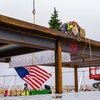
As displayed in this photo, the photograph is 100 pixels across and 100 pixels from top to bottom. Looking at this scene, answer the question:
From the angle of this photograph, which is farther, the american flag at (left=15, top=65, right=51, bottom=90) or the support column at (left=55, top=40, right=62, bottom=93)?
the american flag at (left=15, top=65, right=51, bottom=90)

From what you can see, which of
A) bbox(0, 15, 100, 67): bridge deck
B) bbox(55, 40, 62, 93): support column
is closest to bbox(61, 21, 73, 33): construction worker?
bbox(0, 15, 100, 67): bridge deck

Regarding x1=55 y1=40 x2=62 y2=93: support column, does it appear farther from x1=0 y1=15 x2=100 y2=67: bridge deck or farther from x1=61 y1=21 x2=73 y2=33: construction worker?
x1=61 y1=21 x2=73 y2=33: construction worker

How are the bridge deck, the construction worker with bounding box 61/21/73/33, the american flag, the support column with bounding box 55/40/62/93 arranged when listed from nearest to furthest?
1. the bridge deck
2. the support column with bounding box 55/40/62/93
3. the construction worker with bounding box 61/21/73/33
4. the american flag

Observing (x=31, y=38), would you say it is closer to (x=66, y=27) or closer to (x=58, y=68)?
(x=58, y=68)

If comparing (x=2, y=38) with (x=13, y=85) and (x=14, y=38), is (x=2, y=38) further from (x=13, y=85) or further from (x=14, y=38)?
(x=13, y=85)

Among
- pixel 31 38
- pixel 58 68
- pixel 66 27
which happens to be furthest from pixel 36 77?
pixel 31 38

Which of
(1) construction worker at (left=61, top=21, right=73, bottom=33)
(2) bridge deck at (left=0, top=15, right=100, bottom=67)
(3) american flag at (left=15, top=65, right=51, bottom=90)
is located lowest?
(3) american flag at (left=15, top=65, right=51, bottom=90)

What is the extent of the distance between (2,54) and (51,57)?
5526 mm

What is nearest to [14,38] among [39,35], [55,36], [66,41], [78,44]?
[39,35]

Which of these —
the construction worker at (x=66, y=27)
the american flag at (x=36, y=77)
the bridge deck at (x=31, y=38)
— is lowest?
the american flag at (x=36, y=77)

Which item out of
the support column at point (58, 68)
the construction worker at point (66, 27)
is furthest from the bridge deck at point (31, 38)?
the construction worker at point (66, 27)

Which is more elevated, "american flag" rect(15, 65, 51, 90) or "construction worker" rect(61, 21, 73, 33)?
"construction worker" rect(61, 21, 73, 33)

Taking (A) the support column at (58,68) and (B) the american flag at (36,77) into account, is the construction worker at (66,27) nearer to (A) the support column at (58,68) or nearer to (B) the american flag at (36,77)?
(A) the support column at (58,68)

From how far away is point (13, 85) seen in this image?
43656 millimetres
